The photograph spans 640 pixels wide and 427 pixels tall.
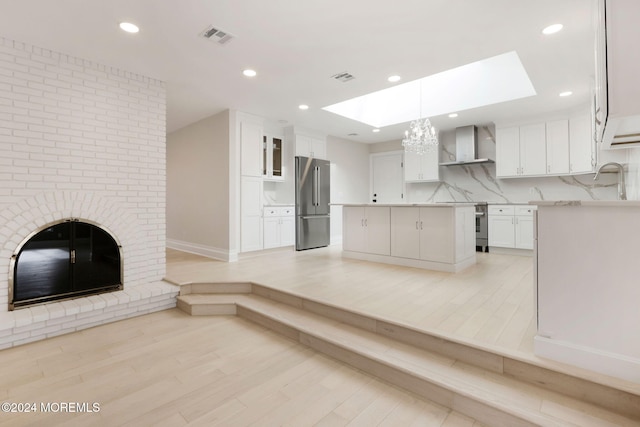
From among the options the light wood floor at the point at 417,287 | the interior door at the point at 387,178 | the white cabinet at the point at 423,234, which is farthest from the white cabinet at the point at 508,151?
the white cabinet at the point at 423,234

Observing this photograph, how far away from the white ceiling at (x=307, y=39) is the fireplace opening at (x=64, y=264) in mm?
1972

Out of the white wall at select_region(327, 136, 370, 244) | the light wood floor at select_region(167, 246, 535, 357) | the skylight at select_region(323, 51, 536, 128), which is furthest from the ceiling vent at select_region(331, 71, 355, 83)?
the white wall at select_region(327, 136, 370, 244)

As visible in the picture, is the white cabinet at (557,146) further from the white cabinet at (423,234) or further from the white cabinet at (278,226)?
the white cabinet at (278,226)

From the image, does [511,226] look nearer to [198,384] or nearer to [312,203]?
[312,203]

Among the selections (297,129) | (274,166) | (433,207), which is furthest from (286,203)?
(433,207)

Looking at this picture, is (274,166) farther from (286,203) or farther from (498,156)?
(498,156)

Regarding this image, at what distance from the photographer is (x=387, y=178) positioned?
7957mm

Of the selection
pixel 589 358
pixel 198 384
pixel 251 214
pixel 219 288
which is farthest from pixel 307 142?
pixel 589 358

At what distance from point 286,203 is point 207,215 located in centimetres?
161

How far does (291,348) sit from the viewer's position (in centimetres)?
255

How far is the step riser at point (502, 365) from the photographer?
61.9 inches

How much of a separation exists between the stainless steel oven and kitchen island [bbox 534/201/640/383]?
14.1 feet

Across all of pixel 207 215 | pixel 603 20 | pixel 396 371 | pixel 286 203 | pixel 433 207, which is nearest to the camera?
pixel 603 20

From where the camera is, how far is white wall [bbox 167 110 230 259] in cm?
517
